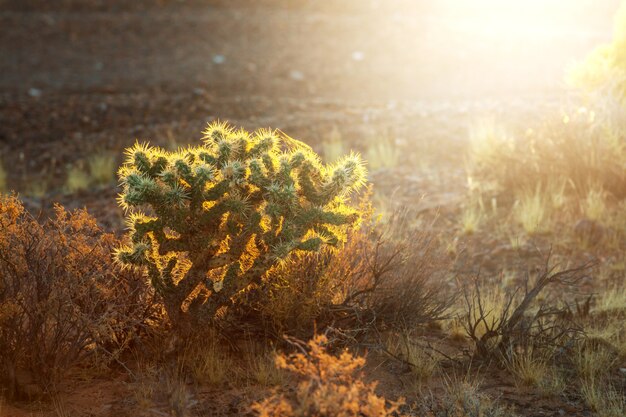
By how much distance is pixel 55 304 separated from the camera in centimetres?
421

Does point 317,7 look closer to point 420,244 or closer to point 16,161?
point 16,161

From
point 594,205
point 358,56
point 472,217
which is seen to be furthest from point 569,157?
point 358,56

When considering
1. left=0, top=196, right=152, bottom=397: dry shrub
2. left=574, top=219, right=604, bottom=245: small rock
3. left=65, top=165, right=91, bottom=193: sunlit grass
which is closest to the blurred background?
left=65, top=165, right=91, bottom=193: sunlit grass

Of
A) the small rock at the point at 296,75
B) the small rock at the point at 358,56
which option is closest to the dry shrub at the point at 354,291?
the small rock at the point at 296,75

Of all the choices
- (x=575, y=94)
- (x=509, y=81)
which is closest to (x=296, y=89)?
(x=509, y=81)

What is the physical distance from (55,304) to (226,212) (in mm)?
1046

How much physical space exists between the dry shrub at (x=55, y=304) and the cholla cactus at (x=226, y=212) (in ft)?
0.80

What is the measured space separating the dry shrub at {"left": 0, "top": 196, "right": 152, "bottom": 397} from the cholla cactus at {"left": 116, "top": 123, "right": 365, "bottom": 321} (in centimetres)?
24

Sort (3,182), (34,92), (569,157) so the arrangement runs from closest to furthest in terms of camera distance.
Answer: (569,157) → (3,182) → (34,92)

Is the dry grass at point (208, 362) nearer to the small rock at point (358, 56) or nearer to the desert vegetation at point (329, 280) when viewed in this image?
the desert vegetation at point (329, 280)

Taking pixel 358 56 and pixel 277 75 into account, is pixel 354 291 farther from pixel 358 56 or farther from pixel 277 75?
pixel 358 56

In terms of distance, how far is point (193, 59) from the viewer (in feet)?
60.4

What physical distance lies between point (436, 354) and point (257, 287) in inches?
46.9

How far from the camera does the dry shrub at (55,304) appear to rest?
4.19 meters
